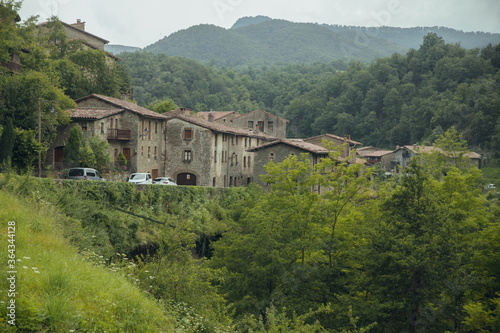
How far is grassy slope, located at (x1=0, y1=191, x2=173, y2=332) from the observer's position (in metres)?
7.65

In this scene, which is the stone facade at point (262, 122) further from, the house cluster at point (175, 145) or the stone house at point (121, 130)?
the stone house at point (121, 130)

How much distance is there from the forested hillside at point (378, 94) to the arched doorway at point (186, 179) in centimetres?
5900

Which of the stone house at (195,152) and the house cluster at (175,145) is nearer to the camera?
the house cluster at (175,145)

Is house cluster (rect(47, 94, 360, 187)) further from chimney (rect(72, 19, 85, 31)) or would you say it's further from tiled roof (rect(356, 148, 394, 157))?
tiled roof (rect(356, 148, 394, 157))

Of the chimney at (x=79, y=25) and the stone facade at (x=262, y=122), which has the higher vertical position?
the chimney at (x=79, y=25)

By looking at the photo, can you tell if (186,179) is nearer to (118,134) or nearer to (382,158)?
(118,134)

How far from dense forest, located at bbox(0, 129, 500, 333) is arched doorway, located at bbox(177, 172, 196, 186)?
50.2 feet

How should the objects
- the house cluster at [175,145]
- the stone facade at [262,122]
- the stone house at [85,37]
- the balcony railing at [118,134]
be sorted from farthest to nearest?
the stone facade at [262,122], the stone house at [85,37], the balcony railing at [118,134], the house cluster at [175,145]

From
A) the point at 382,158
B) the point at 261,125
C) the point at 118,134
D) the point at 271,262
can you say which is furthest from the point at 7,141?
the point at 382,158

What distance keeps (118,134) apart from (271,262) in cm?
2280

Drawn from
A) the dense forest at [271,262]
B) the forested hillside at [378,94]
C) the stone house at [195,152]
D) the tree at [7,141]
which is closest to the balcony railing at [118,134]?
the stone house at [195,152]

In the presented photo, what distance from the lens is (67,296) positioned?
822cm

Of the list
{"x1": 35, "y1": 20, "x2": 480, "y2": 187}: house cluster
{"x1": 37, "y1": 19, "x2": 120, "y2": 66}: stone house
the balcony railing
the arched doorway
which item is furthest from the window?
the balcony railing

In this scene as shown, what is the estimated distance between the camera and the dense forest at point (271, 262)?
30.2 feet
